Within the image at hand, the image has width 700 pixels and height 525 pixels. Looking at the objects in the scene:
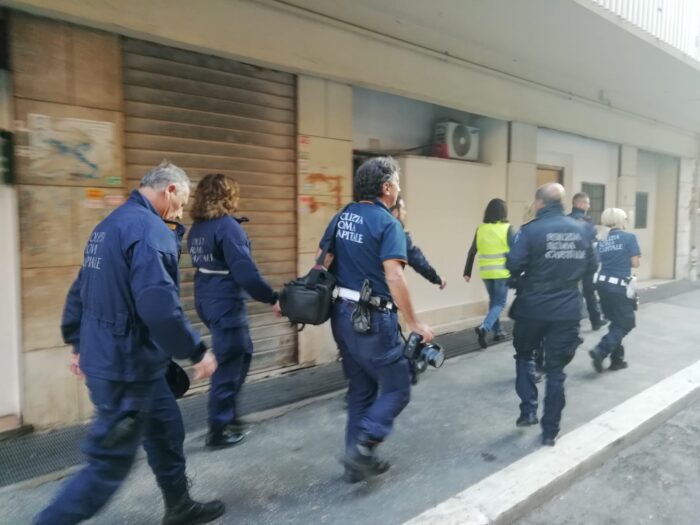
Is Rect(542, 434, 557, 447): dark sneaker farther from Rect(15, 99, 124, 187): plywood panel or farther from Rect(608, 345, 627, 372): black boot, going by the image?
Rect(15, 99, 124, 187): plywood panel

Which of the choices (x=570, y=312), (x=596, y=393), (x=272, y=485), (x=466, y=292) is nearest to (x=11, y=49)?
(x=272, y=485)

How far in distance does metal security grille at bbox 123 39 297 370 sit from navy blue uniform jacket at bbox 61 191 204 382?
2116 millimetres

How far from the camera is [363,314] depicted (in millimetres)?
2975

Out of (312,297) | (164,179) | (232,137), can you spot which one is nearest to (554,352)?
(312,297)

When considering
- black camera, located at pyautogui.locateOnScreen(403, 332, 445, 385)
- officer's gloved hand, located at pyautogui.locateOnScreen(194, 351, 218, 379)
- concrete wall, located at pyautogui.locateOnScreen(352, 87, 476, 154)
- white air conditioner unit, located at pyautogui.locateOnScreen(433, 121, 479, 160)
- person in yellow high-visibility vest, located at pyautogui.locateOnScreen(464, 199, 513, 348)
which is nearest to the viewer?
officer's gloved hand, located at pyautogui.locateOnScreen(194, 351, 218, 379)

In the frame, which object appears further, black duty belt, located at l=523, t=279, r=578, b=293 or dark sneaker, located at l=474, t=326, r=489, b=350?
dark sneaker, located at l=474, t=326, r=489, b=350

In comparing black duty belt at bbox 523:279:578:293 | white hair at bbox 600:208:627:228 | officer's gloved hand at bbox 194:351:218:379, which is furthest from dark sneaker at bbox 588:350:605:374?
officer's gloved hand at bbox 194:351:218:379

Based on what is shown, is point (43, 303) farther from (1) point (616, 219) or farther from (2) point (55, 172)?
(1) point (616, 219)

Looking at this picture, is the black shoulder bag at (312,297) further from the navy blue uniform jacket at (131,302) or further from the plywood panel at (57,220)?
the plywood panel at (57,220)

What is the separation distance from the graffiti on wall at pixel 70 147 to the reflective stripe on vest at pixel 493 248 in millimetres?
4027

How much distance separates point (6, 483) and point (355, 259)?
2448mm

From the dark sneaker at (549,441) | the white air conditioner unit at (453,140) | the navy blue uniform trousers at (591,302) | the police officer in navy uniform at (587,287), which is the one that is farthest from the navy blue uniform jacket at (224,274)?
the navy blue uniform trousers at (591,302)

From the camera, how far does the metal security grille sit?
14.1 ft

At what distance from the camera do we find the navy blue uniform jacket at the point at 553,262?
3.67 metres
